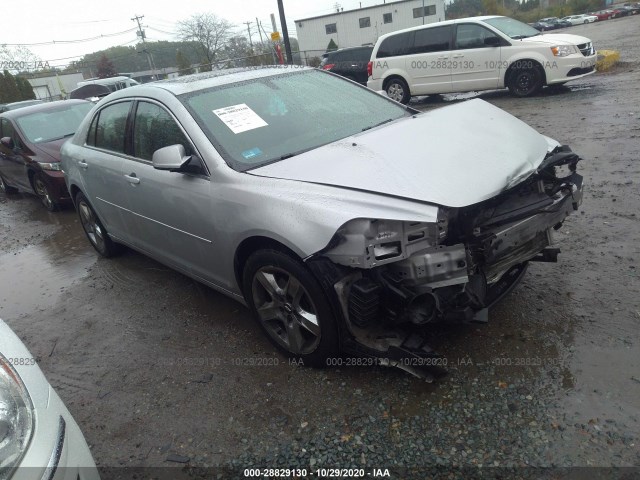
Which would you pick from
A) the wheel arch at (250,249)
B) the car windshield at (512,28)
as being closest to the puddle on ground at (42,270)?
the wheel arch at (250,249)

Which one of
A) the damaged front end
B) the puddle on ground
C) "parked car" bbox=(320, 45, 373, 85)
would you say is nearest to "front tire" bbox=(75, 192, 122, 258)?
the puddle on ground

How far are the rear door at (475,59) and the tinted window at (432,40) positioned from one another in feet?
0.81

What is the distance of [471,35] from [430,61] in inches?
42.1

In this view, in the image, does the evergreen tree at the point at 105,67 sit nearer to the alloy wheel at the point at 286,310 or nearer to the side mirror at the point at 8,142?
the side mirror at the point at 8,142

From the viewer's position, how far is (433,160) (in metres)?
2.63

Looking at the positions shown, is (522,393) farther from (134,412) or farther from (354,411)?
(134,412)

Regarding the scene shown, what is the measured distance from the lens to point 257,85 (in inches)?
142

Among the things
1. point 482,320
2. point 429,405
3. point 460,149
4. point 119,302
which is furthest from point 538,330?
point 119,302

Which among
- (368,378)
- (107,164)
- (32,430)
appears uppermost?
(107,164)

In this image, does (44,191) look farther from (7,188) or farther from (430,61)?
(430,61)

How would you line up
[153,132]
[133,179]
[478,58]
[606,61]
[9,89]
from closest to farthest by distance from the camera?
[153,132], [133,179], [478,58], [606,61], [9,89]

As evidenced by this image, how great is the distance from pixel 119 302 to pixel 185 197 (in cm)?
157

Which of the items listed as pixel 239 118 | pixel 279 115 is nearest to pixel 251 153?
pixel 239 118

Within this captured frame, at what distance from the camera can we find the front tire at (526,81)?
10211 millimetres
